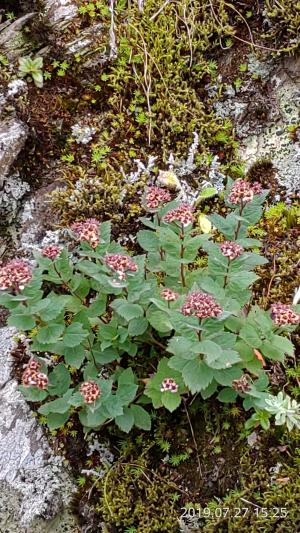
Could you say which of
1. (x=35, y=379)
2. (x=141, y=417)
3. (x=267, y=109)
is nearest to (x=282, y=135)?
(x=267, y=109)

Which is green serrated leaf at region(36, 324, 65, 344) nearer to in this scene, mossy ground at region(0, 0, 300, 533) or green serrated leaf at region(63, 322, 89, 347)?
green serrated leaf at region(63, 322, 89, 347)

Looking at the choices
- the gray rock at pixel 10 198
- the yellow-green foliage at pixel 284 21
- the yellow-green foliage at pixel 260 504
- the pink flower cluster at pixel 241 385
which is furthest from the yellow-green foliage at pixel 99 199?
the yellow-green foliage at pixel 260 504

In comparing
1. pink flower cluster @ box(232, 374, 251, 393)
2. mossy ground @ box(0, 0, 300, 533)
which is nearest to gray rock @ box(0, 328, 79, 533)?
mossy ground @ box(0, 0, 300, 533)

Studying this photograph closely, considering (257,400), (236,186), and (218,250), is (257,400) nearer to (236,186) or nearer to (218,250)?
(218,250)

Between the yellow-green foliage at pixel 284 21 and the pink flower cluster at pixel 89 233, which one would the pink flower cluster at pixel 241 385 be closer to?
the pink flower cluster at pixel 89 233

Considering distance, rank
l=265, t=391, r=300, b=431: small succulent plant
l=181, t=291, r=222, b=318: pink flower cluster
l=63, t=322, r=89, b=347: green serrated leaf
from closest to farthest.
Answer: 1. l=181, t=291, r=222, b=318: pink flower cluster
2. l=265, t=391, r=300, b=431: small succulent plant
3. l=63, t=322, r=89, b=347: green serrated leaf

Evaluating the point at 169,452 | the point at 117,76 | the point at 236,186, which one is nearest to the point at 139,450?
the point at 169,452
